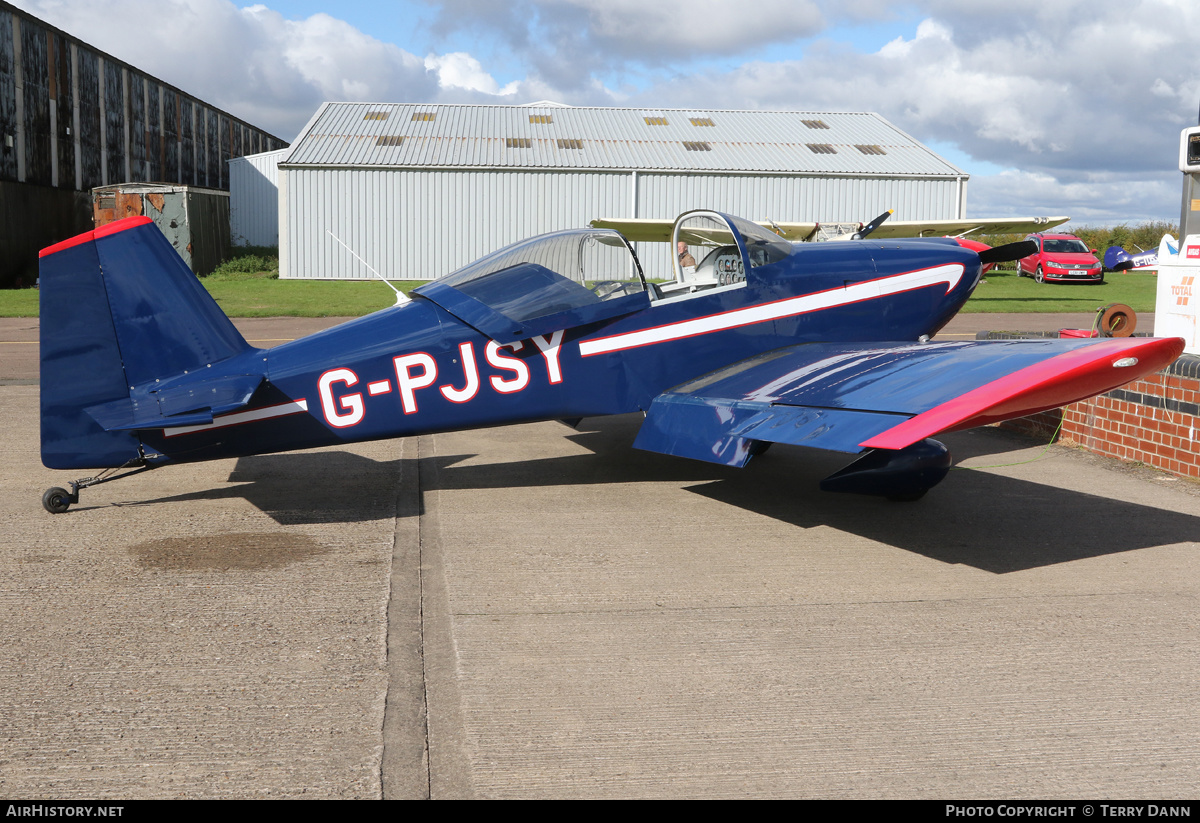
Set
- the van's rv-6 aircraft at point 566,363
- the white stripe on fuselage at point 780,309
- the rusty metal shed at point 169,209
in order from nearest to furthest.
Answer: the van's rv-6 aircraft at point 566,363 < the white stripe on fuselage at point 780,309 < the rusty metal shed at point 169,209

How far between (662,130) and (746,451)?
3015cm

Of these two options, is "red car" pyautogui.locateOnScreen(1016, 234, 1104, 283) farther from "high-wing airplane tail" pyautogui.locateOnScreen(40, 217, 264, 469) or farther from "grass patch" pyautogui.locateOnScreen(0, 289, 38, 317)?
"high-wing airplane tail" pyautogui.locateOnScreen(40, 217, 264, 469)

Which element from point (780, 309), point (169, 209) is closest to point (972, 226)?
point (780, 309)

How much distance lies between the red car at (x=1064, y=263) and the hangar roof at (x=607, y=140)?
3812 mm

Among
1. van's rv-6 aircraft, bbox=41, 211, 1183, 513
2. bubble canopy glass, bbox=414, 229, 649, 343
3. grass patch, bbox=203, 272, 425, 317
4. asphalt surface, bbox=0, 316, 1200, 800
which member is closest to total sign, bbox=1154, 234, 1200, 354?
asphalt surface, bbox=0, 316, 1200, 800

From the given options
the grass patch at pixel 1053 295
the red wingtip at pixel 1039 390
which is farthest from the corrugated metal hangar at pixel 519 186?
the red wingtip at pixel 1039 390

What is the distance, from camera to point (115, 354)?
531 centimetres

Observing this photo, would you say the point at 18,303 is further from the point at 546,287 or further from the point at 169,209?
the point at 546,287

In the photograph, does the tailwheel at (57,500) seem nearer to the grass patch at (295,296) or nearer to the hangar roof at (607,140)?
the grass patch at (295,296)

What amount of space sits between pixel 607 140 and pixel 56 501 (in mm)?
28591

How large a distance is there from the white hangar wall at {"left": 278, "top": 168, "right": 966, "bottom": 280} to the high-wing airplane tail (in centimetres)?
2404

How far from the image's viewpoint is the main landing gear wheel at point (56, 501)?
223 inches

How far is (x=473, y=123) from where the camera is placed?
33.5 meters

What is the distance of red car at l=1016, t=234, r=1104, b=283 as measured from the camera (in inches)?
1173
